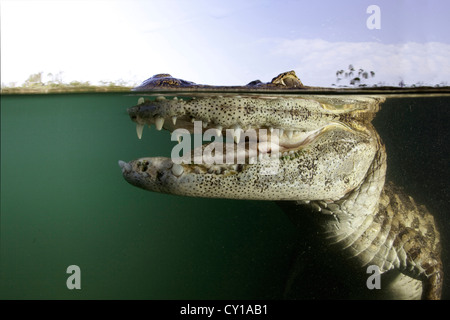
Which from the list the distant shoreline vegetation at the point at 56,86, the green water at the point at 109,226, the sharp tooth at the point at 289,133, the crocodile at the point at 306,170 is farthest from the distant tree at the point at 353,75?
the green water at the point at 109,226

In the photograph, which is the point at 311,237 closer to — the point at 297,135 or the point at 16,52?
the point at 297,135

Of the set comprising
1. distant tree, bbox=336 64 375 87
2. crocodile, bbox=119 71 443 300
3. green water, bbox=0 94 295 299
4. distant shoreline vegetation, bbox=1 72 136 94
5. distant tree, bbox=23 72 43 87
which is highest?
distant tree, bbox=23 72 43 87

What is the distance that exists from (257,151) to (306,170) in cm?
37

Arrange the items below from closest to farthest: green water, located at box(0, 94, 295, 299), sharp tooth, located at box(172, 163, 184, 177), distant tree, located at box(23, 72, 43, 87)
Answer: sharp tooth, located at box(172, 163, 184, 177), distant tree, located at box(23, 72, 43, 87), green water, located at box(0, 94, 295, 299)

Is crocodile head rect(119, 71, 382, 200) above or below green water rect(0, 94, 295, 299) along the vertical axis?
above

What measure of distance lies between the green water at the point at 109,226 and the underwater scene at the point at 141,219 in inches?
1.1

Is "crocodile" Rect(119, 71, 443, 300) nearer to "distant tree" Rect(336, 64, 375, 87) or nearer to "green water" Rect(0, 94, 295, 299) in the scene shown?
"distant tree" Rect(336, 64, 375, 87)

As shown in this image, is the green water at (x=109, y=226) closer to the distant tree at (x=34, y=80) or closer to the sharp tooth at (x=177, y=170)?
the distant tree at (x=34, y=80)

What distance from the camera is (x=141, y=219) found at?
936cm

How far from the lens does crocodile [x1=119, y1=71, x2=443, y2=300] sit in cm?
224

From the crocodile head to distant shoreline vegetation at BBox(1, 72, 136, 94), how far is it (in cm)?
332

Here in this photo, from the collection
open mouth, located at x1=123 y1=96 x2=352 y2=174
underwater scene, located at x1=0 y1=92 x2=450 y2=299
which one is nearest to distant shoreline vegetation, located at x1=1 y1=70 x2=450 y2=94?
underwater scene, located at x1=0 y1=92 x2=450 y2=299

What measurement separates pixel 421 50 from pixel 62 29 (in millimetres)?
5398
